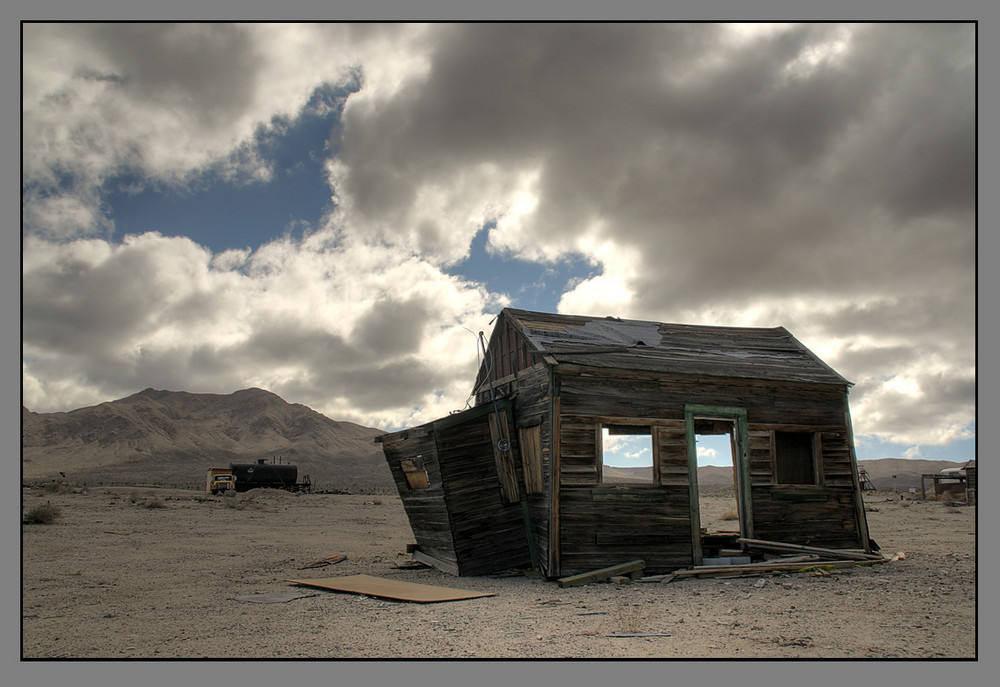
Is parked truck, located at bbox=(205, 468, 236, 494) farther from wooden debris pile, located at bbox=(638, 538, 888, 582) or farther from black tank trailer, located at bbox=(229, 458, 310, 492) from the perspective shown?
wooden debris pile, located at bbox=(638, 538, 888, 582)

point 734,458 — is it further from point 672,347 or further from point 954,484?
point 954,484

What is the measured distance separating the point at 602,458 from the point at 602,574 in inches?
85.1

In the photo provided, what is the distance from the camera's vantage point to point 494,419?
13.5 m

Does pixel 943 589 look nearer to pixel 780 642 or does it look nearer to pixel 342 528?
pixel 780 642

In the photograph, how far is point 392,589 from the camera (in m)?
10.7

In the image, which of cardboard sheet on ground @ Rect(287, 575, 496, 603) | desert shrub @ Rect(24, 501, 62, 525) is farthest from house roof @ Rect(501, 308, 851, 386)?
desert shrub @ Rect(24, 501, 62, 525)

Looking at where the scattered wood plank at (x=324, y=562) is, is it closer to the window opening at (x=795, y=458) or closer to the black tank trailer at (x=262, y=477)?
the window opening at (x=795, y=458)

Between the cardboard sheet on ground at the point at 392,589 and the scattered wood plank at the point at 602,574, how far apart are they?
178 cm

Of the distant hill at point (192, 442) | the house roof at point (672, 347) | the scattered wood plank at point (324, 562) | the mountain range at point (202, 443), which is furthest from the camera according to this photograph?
the distant hill at point (192, 442)

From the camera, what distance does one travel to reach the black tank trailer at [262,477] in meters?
46.1

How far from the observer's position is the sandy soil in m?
6.97

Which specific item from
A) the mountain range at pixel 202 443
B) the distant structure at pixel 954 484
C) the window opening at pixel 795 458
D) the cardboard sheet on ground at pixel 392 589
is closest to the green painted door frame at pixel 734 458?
the window opening at pixel 795 458

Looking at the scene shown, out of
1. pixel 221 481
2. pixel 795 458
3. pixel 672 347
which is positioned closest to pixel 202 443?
pixel 221 481

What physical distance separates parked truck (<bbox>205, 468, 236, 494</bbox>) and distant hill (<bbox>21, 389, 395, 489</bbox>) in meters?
36.7
